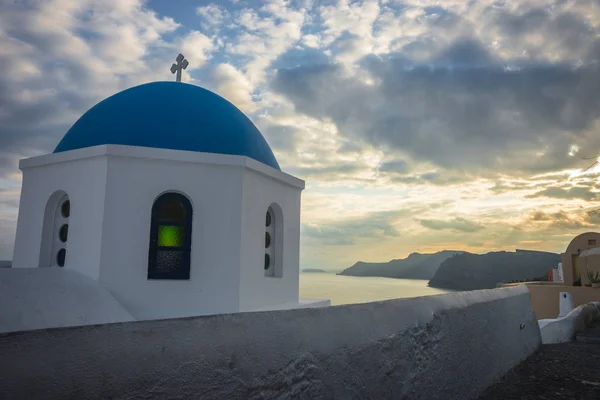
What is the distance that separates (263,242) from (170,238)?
5.04 feet

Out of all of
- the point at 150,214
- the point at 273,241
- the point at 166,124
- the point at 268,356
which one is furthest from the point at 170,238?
the point at 268,356

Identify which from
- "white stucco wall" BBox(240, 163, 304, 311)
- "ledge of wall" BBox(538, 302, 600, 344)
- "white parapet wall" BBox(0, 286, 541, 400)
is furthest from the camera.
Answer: "ledge of wall" BBox(538, 302, 600, 344)

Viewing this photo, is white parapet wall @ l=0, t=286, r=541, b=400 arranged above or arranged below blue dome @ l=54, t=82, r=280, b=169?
below

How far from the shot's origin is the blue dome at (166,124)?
22.8 ft

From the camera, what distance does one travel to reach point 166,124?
710 cm

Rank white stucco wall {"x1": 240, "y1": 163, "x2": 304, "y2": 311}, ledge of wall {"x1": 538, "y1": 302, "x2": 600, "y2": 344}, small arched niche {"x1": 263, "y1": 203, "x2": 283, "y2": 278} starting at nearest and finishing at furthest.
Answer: white stucco wall {"x1": 240, "y1": 163, "x2": 304, "y2": 311}
small arched niche {"x1": 263, "y1": 203, "x2": 283, "y2": 278}
ledge of wall {"x1": 538, "y1": 302, "x2": 600, "y2": 344}

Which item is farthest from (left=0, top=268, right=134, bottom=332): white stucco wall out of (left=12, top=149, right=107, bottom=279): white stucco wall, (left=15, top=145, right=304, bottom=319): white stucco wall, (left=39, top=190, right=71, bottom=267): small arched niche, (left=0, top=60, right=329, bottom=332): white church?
(left=39, top=190, right=71, bottom=267): small arched niche

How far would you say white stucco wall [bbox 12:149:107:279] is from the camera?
6.14 meters

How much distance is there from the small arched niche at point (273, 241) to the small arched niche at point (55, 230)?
3.27 m

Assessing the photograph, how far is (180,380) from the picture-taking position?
1.88 meters

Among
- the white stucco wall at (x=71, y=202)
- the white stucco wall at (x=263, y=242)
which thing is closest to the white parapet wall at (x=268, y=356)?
the white stucco wall at (x=263, y=242)

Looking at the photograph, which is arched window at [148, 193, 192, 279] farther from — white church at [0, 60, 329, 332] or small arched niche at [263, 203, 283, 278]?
small arched niche at [263, 203, 283, 278]

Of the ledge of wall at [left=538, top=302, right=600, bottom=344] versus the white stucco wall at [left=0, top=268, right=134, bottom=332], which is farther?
the ledge of wall at [left=538, top=302, right=600, bottom=344]

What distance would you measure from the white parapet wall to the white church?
3.61 metres
